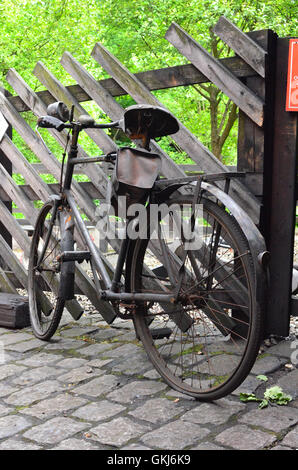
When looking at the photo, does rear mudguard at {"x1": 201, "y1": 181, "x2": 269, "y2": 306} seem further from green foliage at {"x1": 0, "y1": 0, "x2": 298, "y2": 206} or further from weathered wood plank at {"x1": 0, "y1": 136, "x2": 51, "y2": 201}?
green foliage at {"x1": 0, "y1": 0, "x2": 298, "y2": 206}

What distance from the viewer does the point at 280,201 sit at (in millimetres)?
3910

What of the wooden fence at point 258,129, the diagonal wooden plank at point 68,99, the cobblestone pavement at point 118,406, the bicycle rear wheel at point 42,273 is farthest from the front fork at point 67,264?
the wooden fence at point 258,129

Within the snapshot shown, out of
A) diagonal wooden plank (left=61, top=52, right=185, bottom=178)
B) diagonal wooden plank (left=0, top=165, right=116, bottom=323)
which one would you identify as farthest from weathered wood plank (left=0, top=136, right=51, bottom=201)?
diagonal wooden plank (left=61, top=52, right=185, bottom=178)

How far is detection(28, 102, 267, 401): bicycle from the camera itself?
3113mm

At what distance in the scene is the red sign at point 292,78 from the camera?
3.76 meters

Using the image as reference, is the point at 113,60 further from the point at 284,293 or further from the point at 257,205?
the point at 284,293

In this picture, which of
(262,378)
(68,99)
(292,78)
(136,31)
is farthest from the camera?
(136,31)

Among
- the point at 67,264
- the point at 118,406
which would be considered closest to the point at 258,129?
the point at 67,264

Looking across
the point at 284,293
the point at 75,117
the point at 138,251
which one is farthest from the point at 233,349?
the point at 75,117

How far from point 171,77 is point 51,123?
0.83 metres

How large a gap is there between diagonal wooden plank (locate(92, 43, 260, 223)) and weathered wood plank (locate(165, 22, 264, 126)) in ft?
1.13

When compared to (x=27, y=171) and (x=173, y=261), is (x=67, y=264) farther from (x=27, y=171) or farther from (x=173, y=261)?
(x=27, y=171)

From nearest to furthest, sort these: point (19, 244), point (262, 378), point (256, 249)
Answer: point (256, 249), point (262, 378), point (19, 244)

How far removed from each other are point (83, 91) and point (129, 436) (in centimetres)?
269
